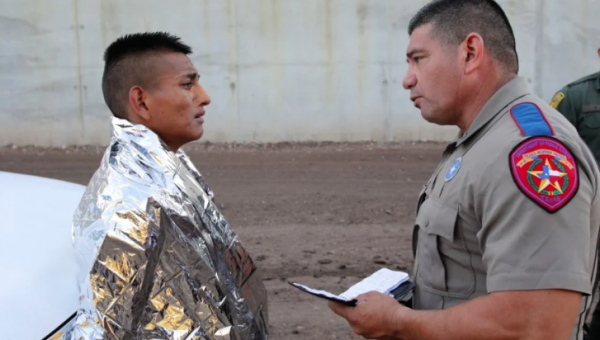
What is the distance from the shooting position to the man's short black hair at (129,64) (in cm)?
257

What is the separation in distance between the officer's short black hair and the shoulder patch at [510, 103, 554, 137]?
0.48ft

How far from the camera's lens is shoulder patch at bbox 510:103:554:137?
6.30 feet

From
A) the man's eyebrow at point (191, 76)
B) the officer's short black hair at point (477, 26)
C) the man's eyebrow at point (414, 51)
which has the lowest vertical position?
the man's eyebrow at point (191, 76)

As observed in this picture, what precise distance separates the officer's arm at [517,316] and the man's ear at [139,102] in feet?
3.91

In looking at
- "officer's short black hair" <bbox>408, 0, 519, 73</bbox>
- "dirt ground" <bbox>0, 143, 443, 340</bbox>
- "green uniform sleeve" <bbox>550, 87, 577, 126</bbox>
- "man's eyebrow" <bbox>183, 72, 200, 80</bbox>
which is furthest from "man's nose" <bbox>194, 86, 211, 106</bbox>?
"green uniform sleeve" <bbox>550, 87, 577, 126</bbox>

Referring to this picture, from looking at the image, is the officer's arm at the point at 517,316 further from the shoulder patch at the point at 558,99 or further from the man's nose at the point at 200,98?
the shoulder patch at the point at 558,99

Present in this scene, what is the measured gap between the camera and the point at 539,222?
5.92 feet

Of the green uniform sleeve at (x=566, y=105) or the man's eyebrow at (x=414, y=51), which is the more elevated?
the man's eyebrow at (x=414, y=51)

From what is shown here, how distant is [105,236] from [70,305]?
0.27m

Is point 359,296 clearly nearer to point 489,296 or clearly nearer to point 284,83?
point 489,296

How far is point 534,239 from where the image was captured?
182cm

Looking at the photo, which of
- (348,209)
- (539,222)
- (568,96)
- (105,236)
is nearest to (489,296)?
(539,222)

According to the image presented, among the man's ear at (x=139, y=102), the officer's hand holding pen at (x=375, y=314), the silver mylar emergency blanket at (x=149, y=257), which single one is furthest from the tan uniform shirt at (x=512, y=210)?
the man's ear at (x=139, y=102)

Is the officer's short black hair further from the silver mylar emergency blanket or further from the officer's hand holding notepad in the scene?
the silver mylar emergency blanket
